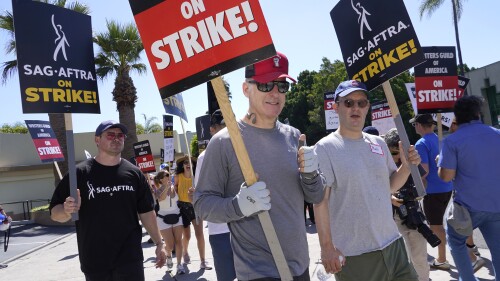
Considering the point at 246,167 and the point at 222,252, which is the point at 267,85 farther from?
the point at 222,252

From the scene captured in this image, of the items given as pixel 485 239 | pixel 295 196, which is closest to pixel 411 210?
pixel 485 239

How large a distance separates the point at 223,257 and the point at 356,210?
160 centimetres

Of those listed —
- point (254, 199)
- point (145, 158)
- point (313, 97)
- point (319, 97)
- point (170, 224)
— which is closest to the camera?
point (254, 199)

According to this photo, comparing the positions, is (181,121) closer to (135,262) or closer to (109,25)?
(135,262)

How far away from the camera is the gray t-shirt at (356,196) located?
307 cm

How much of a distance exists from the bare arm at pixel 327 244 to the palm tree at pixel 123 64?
58.8ft

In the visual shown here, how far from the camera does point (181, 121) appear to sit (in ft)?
24.8

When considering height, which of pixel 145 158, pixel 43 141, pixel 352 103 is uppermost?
pixel 43 141

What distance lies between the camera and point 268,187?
2482mm

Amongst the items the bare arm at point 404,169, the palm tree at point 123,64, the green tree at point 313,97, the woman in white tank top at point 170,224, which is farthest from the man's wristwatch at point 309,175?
the green tree at point 313,97

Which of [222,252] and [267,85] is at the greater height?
[267,85]

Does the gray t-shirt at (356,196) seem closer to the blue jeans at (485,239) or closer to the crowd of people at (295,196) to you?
the crowd of people at (295,196)

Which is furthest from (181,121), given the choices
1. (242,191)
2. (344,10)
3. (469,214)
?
(242,191)

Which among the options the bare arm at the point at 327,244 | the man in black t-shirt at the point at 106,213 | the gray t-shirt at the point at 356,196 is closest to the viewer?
the bare arm at the point at 327,244
